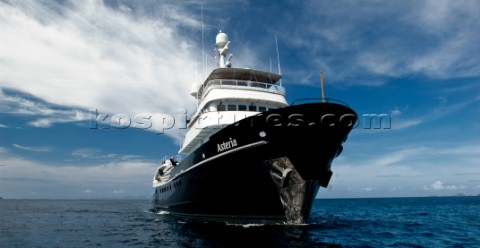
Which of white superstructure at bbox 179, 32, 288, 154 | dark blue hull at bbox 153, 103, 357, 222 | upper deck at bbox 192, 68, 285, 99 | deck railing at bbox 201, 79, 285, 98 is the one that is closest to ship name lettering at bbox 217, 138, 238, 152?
dark blue hull at bbox 153, 103, 357, 222

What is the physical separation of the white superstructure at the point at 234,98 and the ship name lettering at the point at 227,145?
2712mm

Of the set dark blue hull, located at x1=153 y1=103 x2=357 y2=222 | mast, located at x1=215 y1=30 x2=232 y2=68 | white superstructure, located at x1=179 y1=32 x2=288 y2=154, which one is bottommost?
dark blue hull, located at x1=153 y1=103 x2=357 y2=222

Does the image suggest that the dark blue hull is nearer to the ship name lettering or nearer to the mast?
the ship name lettering

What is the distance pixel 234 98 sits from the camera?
68.2 feet

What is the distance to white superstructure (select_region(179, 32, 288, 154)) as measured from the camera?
20.2 m

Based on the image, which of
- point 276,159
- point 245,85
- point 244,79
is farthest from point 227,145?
point 244,79

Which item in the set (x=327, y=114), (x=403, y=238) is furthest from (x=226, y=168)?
(x=403, y=238)

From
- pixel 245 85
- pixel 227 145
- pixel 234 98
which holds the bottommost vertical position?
pixel 227 145

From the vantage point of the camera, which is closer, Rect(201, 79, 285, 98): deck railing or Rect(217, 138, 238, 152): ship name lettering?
Rect(217, 138, 238, 152): ship name lettering

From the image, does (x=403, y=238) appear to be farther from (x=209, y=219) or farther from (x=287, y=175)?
(x=209, y=219)

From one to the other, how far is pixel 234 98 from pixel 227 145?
5.33 m

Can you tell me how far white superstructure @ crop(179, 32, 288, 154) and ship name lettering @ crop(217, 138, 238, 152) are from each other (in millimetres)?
2712

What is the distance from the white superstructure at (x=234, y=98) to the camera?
2023cm

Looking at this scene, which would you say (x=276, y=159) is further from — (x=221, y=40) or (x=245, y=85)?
(x=221, y=40)
